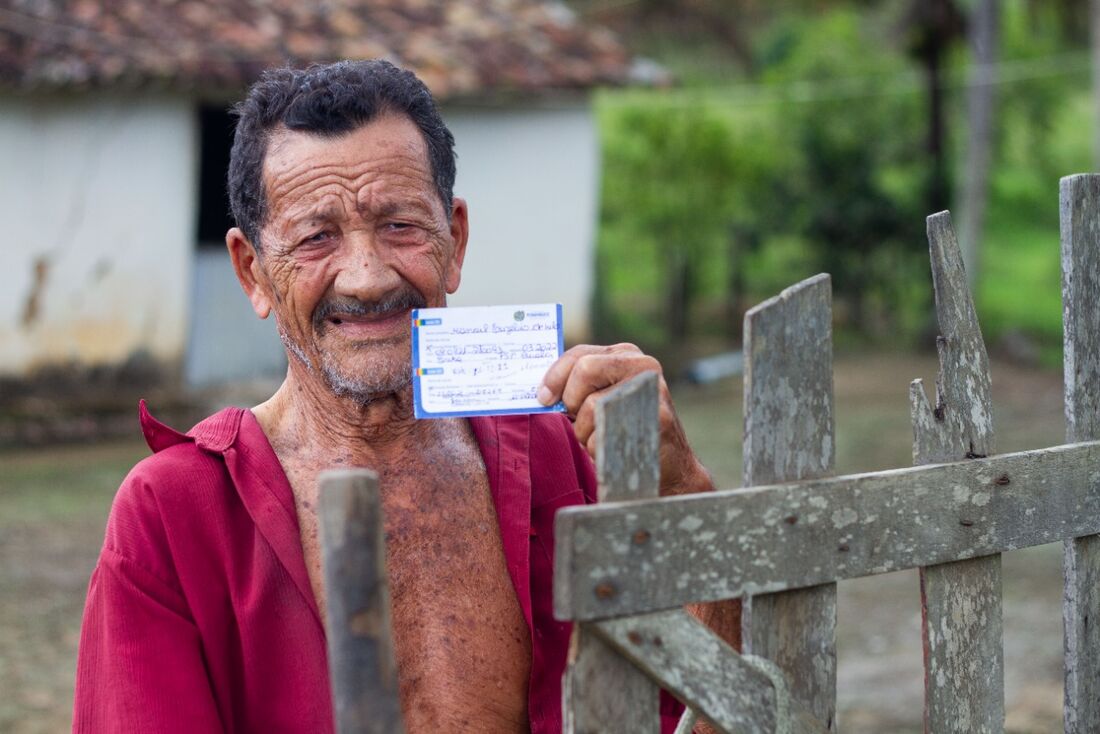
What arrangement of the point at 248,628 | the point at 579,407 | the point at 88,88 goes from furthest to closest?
the point at 88,88
the point at 248,628
the point at 579,407

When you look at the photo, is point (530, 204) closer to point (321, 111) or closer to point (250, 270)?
point (250, 270)

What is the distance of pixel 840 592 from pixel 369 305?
199 inches

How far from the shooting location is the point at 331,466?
241 centimetres

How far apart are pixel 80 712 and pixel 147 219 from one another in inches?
365

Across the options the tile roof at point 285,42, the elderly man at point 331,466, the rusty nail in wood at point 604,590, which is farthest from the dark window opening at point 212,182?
the rusty nail in wood at point 604,590

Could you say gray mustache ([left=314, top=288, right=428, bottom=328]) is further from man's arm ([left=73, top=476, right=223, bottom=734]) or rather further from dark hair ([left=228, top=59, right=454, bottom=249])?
man's arm ([left=73, top=476, right=223, bottom=734])

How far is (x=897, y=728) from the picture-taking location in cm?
499

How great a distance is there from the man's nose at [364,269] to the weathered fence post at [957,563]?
33.5 inches

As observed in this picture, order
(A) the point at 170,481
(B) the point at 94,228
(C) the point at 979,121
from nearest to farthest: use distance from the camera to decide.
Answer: (A) the point at 170,481, (B) the point at 94,228, (C) the point at 979,121

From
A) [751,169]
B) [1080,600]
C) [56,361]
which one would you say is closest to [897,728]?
[1080,600]

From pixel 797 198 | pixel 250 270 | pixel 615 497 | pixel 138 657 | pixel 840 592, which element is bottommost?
pixel 840 592

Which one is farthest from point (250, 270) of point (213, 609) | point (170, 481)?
point (213, 609)

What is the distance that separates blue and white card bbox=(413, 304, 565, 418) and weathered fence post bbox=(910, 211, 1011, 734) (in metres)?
0.55

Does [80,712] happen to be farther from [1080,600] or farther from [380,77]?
[1080,600]
